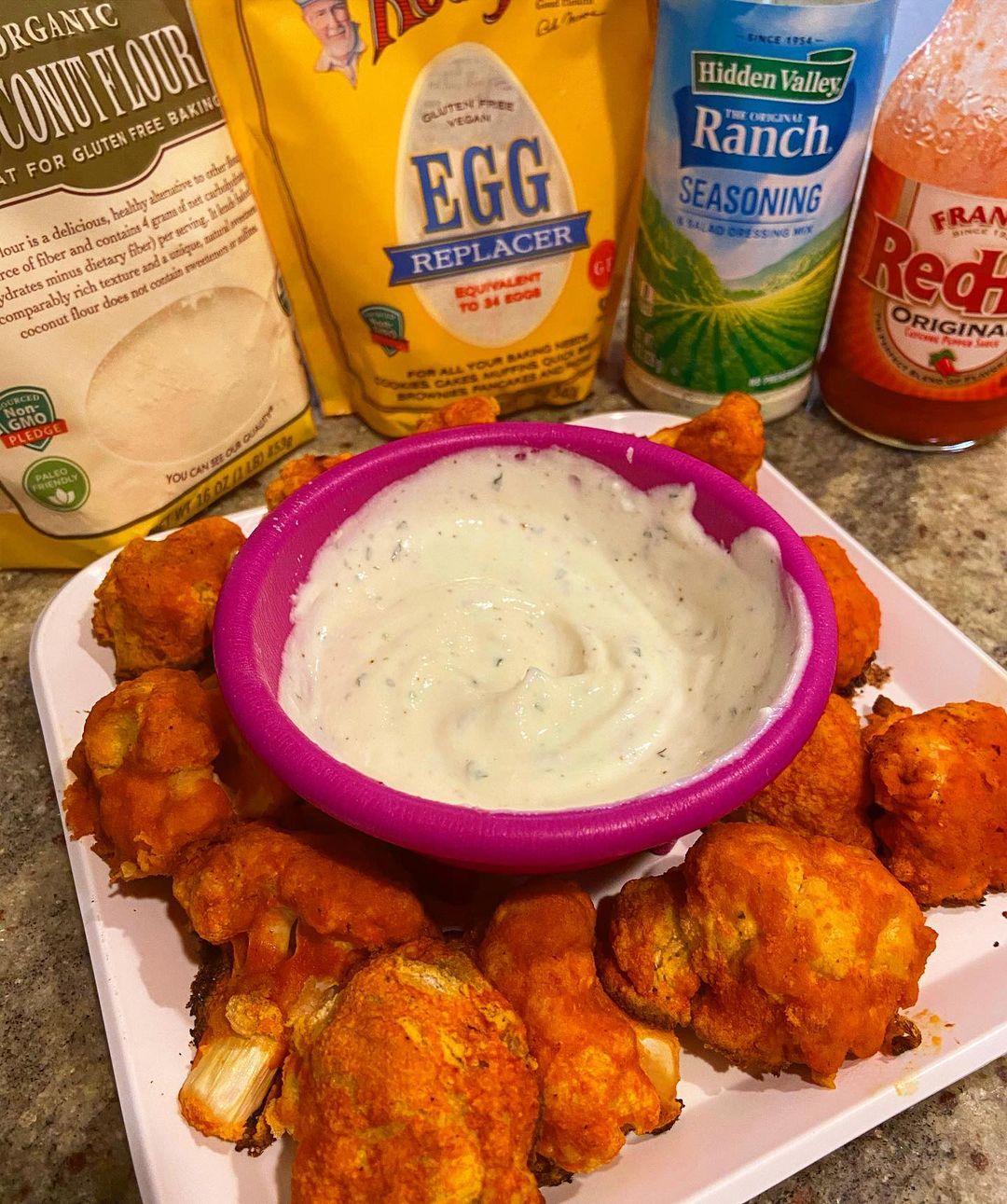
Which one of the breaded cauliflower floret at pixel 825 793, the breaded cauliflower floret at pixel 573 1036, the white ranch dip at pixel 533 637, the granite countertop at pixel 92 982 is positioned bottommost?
the granite countertop at pixel 92 982

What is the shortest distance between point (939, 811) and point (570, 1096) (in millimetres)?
402

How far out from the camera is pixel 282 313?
132cm

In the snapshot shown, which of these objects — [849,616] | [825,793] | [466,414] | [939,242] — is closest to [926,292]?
[939,242]

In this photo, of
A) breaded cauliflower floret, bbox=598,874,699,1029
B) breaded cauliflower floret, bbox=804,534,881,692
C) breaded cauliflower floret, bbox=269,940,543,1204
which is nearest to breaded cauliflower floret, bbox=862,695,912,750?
breaded cauliflower floret, bbox=804,534,881,692

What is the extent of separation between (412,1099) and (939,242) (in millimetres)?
1135

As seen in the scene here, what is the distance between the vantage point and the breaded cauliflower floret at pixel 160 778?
832mm

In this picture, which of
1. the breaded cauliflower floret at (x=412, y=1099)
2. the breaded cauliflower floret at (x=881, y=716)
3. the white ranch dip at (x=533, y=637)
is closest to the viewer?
the breaded cauliflower floret at (x=412, y=1099)

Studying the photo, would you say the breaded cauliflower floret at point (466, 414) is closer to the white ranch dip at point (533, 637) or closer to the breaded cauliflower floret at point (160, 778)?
the white ranch dip at point (533, 637)

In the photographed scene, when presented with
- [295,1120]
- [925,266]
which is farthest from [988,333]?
[295,1120]

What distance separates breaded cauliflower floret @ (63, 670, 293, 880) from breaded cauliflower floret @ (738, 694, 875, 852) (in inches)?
18.3

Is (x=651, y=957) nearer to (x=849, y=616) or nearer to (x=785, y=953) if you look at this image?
(x=785, y=953)

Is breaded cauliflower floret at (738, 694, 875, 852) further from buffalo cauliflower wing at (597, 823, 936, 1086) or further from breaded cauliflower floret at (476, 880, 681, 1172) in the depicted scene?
breaded cauliflower floret at (476, 880, 681, 1172)

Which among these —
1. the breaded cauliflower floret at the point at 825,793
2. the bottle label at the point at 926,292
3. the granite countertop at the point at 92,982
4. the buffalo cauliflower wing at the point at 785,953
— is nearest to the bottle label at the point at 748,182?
the bottle label at the point at 926,292

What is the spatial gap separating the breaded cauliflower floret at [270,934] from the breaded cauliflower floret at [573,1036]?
0.09m
